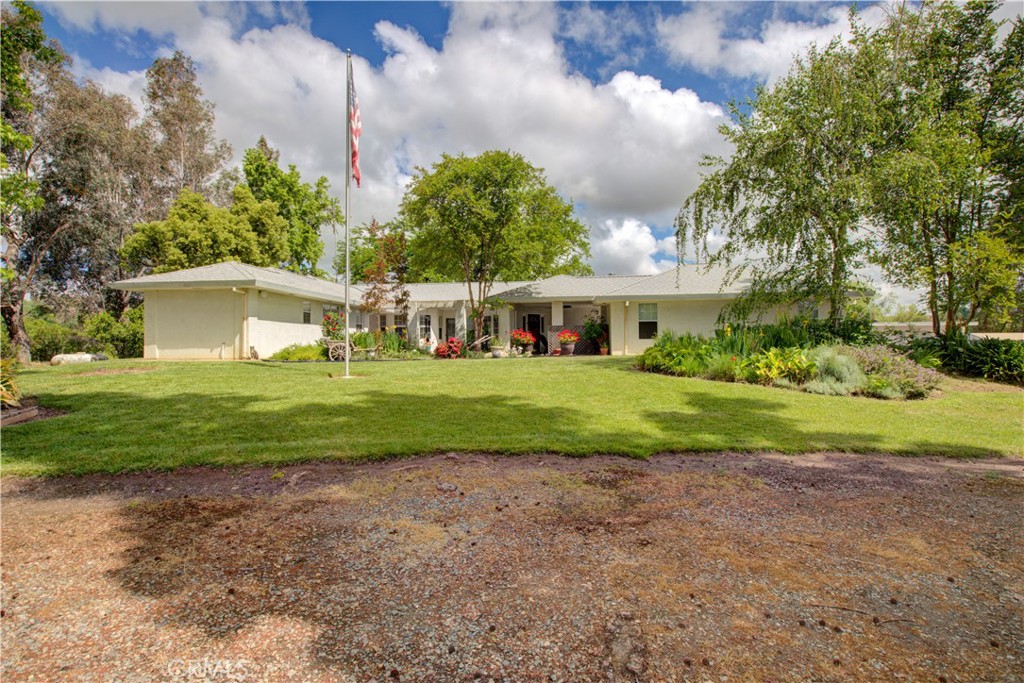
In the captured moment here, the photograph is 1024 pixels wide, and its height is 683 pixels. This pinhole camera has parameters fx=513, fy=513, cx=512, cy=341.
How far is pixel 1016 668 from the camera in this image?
200cm

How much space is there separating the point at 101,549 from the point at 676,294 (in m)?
19.1

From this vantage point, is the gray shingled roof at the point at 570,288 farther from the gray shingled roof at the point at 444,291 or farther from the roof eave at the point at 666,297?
the gray shingled roof at the point at 444,291

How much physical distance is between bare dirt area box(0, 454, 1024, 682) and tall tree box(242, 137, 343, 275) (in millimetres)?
28774

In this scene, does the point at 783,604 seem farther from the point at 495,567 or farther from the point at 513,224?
the point at 513,224

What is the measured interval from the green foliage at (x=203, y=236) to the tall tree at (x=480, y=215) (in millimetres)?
8868

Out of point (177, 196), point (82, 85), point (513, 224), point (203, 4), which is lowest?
point (513, 224)

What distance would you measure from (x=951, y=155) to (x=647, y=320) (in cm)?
1075

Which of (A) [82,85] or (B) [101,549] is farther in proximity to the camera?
(A) [82,85]

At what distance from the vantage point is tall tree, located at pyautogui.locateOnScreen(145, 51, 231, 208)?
27.2 metres

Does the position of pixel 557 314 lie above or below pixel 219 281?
below

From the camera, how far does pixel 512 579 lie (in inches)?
106

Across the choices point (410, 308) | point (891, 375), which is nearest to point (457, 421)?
point (891, 375)

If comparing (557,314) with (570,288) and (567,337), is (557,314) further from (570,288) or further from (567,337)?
(567,337)

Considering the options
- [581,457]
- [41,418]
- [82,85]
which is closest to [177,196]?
[82,85]
